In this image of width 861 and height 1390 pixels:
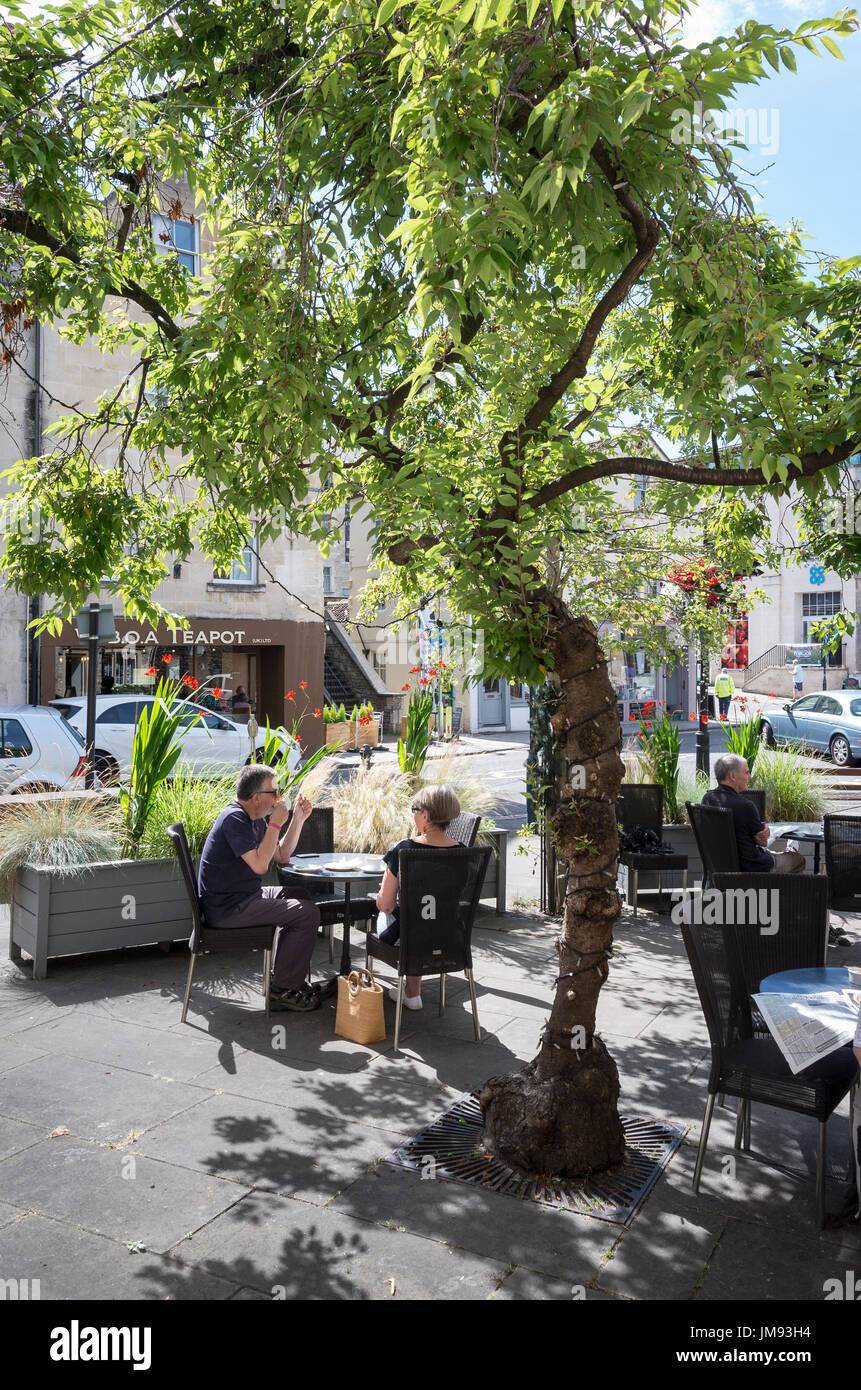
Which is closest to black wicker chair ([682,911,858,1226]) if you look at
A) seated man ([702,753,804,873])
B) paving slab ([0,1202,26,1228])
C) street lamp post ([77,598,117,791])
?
paving slab ([0,1202,26,1228])

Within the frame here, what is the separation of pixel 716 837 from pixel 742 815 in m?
0.26

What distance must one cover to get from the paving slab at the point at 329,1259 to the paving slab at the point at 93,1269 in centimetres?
8

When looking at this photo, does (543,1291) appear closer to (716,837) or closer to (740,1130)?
(740,1130)

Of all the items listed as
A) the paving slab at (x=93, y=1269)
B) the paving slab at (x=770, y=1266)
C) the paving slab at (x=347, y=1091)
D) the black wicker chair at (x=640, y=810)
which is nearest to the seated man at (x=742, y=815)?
the black wicker chair at (x=640, y=810)

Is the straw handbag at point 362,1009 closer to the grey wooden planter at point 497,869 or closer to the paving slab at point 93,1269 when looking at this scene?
the paving slab at point 93,1269

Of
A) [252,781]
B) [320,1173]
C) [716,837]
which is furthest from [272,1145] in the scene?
[716,837]

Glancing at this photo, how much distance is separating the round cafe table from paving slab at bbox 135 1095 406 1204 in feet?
5.57

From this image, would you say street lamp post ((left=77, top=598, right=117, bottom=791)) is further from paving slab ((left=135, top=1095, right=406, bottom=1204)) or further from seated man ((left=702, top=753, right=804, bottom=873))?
paving slab ((left=135, top=1095, right=406, bottom=1204))

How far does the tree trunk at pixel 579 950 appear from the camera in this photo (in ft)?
13.5

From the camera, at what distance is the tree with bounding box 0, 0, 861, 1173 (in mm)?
3820

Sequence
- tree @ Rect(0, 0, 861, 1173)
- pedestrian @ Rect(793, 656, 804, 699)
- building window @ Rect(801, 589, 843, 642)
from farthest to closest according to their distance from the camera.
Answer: building window @ Rect(801, 589, 843, 642), pedestrian @ Rect(793, 656, 804, 699), tree @ Rect(0, 0, 861, 1173)

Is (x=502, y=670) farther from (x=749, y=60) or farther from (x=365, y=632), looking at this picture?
(x=365, y=632)

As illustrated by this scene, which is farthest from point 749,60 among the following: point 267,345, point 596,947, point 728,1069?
point 728,1069
